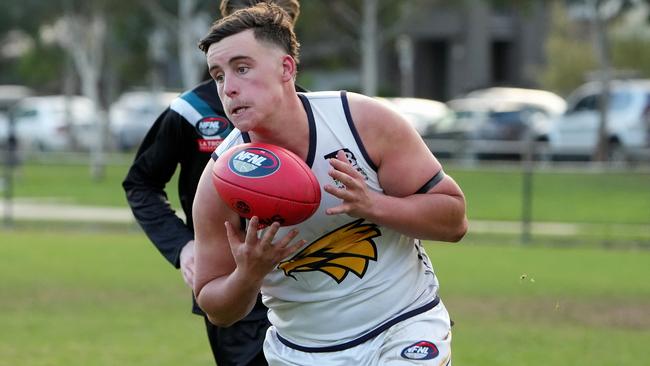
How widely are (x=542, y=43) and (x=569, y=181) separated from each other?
42.8m

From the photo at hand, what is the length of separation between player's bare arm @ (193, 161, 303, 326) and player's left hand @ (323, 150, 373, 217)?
0.20 meters

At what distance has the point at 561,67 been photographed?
1941 inches

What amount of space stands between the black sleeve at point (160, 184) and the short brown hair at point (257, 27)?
157cm

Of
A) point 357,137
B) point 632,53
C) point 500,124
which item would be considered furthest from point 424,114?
point 357,137

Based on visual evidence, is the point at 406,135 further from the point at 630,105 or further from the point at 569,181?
the point at 630,105

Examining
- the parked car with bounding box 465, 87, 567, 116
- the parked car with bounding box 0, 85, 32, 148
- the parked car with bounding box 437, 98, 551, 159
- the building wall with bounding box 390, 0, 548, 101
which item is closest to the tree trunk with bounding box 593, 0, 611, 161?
the parked car with bounding box 437, 98, 551, 159

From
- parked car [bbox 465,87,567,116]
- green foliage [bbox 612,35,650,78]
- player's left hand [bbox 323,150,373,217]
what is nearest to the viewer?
player's left hand [bbox 323,150,373,217]

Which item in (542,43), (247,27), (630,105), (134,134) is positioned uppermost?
(247,27)

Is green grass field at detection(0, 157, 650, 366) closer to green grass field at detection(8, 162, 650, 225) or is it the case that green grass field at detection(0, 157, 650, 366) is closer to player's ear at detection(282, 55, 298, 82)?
green grass field at detection(8, 162, 650, 225)

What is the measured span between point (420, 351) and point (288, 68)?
42.4 inches

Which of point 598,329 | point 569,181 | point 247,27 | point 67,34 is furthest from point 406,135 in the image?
point 67,34

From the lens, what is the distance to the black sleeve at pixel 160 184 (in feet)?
19.4

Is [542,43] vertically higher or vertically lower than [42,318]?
lower

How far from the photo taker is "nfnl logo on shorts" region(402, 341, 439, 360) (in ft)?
14.7
